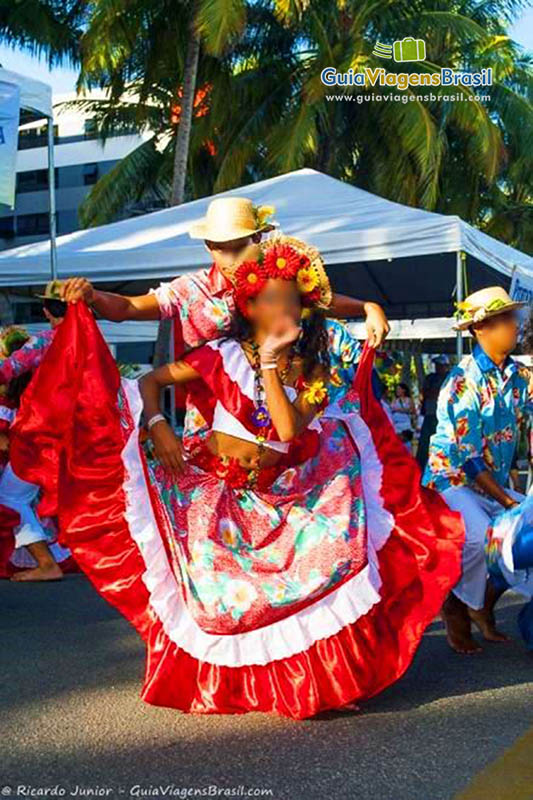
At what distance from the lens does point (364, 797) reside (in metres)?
2.95

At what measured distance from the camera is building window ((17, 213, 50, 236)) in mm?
52062

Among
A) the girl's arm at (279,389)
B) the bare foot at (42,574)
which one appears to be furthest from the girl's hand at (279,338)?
the bare foot at (42,574)

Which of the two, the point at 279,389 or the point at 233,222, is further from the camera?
the point at 233,222

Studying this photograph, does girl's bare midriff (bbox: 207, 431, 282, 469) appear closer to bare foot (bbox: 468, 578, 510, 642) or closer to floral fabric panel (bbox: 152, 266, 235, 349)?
floral fabric panel (bbox: 152, 266, 235, 349)

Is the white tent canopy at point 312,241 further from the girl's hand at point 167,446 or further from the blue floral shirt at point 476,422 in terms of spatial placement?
the girl's hand at point 167,446

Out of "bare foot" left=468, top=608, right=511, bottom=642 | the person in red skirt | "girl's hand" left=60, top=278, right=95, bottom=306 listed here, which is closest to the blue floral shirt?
"bare foot" left=468, top=608, right=511, bottom=642

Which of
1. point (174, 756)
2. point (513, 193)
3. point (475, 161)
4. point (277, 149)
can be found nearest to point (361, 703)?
point (174, 756)

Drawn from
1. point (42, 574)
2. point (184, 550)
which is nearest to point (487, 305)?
point (184, 550)

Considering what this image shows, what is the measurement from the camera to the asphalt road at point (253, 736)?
3.08 m

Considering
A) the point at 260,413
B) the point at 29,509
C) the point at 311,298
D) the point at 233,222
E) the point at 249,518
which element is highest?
the point at 233,222

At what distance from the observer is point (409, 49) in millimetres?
22891

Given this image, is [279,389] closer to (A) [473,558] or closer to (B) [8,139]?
(A) [473,558]

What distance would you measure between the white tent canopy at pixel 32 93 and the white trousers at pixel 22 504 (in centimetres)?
341

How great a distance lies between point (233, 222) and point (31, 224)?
163 ft
